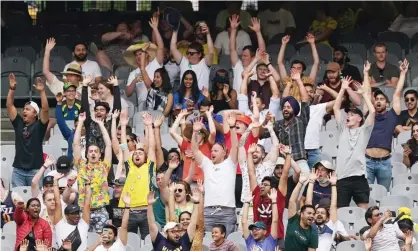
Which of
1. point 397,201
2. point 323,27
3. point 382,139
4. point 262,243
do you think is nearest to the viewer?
point 262,243

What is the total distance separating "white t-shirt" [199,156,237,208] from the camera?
805 inches

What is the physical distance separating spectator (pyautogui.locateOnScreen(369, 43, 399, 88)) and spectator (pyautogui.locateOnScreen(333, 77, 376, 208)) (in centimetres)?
273

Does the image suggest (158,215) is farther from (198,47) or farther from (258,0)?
(258,0)

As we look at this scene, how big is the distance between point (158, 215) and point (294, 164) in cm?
176

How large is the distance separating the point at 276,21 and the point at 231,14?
721 mm

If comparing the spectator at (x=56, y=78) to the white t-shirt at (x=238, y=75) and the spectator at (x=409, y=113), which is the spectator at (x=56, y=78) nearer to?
the white t-shirt at (x=238, y=75)

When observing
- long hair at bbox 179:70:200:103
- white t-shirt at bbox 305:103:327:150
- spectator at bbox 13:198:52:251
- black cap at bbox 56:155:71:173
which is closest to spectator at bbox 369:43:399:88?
white t-shirt at bbox 305:103:327:150

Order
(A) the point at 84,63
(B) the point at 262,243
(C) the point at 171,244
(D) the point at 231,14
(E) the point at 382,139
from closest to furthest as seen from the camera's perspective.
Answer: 1. (C) the point at 171,244
2. (B) the point at 262,243
3. (E) the point at 382,139
4. (A) the point at 84,63
5. (D) the point at 231,14

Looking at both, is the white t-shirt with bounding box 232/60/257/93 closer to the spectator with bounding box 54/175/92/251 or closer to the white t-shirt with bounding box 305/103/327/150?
the white t-shirt with bounding box 305/103/327/150

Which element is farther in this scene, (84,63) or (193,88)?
(84,63)

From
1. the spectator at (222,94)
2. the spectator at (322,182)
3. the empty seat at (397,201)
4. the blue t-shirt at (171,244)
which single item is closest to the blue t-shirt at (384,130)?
the empty seat at (397,201)

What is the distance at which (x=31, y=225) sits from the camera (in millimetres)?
19781

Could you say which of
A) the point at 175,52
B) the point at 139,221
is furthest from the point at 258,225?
the point at 175,52

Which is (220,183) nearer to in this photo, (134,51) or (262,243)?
(262,243)
